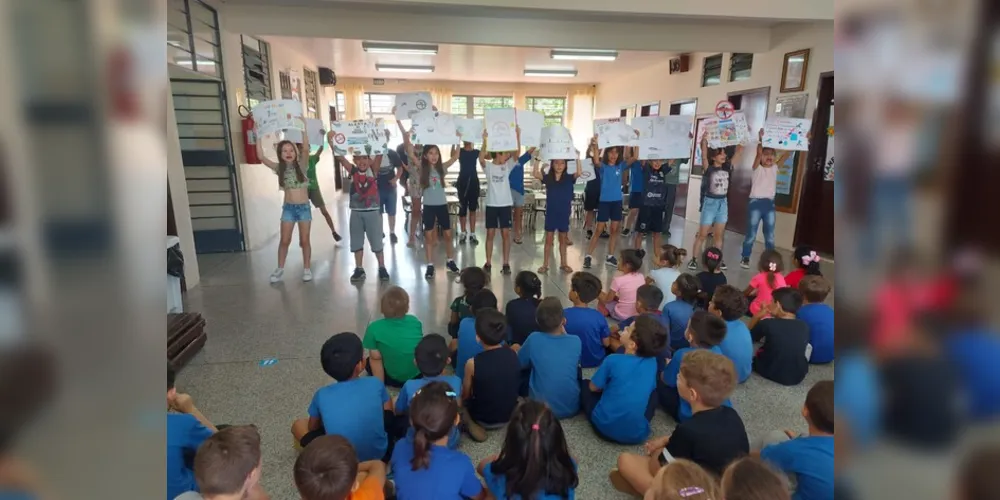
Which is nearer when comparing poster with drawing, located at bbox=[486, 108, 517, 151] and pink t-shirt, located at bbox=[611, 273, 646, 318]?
pink t-shirt, located at bbox=[611, 273, 646, 318]

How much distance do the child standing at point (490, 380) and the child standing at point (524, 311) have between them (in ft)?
1.84

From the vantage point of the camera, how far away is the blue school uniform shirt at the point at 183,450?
169 cm

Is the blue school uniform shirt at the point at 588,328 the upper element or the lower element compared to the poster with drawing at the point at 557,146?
lower

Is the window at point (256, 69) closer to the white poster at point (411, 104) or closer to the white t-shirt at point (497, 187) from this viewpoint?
the white poster at point (411, 104)

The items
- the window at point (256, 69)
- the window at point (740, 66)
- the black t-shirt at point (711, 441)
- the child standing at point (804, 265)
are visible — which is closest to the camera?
the black t-shirt at point (711, 441)

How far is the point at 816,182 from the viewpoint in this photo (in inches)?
242

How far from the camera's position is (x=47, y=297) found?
0.22m

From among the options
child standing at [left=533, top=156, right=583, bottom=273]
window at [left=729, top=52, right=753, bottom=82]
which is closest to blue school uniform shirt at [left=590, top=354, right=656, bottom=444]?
child standing at [left=533, top=156, right=583, bottom=273]

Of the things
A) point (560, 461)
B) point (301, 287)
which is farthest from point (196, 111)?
point (560, 461)

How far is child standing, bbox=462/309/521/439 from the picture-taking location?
94.6 inches

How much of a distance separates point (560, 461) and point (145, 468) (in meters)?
1.60

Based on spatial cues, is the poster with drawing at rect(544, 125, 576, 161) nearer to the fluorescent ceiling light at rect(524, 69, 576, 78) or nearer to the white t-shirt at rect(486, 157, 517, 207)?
the white t-shirt at rect(486, 157, 517, 207)

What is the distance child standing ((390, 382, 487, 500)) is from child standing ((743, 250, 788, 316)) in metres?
2.75

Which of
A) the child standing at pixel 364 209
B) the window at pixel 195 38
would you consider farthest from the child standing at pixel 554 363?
the window at pixel 195 38
